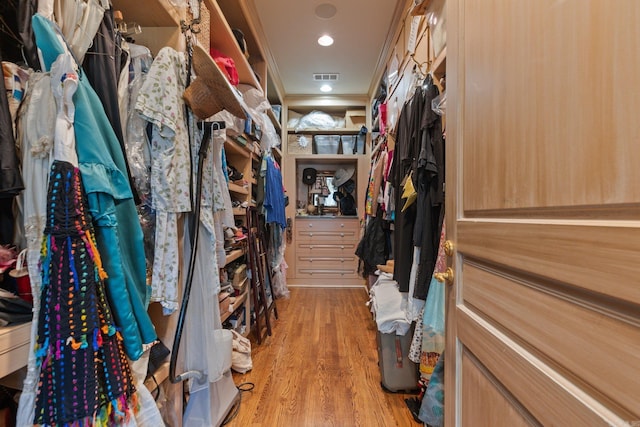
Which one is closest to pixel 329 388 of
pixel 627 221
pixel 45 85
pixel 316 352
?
pixel 316 352

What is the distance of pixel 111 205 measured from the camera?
782 mm

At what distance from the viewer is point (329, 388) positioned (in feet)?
5.59

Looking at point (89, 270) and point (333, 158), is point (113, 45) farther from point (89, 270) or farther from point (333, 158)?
point (333, 158)

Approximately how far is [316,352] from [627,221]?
6.88ft

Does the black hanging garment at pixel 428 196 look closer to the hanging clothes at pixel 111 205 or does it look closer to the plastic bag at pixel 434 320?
the plastic bag at pixel 434 320

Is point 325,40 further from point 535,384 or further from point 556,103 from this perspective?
point 535,384

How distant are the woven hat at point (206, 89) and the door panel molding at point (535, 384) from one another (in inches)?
48.0

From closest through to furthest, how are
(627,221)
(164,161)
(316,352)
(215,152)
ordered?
1. (627,221)
2. (164,161)
3. (215,152)
4. (316,352)

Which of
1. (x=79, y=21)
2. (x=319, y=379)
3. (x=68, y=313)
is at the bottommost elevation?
(x=319, y=379)

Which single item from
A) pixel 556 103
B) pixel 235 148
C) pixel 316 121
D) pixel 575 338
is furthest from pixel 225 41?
pixel 575 338

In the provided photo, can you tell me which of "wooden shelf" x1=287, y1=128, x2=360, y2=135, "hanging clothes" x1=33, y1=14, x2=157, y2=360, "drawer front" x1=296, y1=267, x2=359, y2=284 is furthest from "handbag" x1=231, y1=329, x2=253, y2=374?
"wooden shelf" x1=287, y1=128, x2=360, y2=135

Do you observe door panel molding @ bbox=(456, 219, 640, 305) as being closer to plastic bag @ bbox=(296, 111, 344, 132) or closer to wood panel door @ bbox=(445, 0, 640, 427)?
wood panel door @ bbox=(445, 0, 640, 427)

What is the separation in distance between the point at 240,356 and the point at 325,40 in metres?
2.78

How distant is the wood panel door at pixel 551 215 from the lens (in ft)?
1.23
